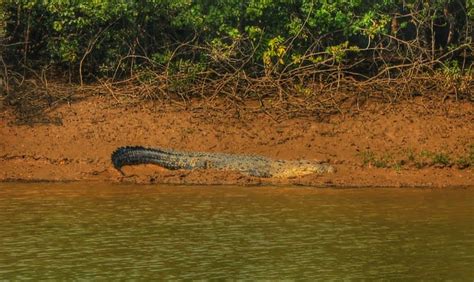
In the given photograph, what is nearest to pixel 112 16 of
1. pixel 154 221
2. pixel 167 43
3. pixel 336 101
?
pixel 167 43

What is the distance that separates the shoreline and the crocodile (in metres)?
0.13

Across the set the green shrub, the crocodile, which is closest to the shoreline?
the crocodile

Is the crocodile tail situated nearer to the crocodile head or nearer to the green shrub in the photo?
the crocodile head

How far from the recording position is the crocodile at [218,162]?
1388 centimetres

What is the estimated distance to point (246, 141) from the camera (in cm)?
1552

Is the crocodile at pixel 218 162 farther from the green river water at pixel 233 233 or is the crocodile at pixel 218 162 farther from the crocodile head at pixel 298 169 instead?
the green river water at pixel 233 233

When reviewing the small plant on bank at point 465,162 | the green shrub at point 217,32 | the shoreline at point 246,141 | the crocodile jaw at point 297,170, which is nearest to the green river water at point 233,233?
the crocodile jaw at point 297,170

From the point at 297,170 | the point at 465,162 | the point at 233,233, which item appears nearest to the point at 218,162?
the point at 297,170

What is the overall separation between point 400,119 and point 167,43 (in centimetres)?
461

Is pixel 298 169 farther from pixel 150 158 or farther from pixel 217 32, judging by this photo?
pixel 217 32

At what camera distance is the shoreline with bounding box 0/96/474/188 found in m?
14.0

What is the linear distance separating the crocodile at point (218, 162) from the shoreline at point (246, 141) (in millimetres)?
131

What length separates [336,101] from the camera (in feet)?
54.2

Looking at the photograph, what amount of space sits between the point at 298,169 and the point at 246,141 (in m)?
1.89
